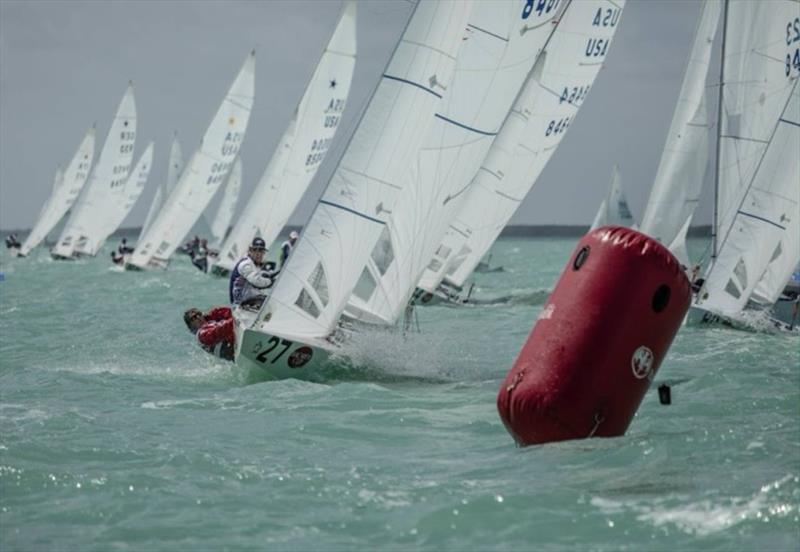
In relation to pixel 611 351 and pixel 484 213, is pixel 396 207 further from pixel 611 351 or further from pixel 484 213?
pixel 484 213

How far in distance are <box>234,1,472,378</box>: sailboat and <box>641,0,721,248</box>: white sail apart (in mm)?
16521

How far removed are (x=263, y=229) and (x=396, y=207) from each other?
1777cm

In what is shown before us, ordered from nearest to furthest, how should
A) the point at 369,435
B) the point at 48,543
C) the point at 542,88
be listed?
the point at 48,543
the point at 369,435
the point at 542,88

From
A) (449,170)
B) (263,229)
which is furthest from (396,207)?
(263,229)

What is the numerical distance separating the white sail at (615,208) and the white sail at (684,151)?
1690 centimetres

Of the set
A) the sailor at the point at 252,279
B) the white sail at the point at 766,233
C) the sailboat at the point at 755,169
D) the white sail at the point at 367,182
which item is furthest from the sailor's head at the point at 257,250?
the white sail at the point at 766,233

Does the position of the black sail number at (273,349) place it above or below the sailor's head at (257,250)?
below

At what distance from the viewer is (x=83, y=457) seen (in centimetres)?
832

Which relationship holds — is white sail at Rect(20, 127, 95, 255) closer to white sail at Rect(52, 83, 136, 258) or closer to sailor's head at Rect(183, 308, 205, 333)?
white sail at Rect(52, 83, 136, 258)

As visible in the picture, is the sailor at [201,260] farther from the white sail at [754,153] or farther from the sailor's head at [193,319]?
the sailor's head at [193,319]

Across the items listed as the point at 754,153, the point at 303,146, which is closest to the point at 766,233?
the point at 754,153

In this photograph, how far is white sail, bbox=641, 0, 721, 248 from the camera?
28688 mm

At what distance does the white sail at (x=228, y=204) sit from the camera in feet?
180

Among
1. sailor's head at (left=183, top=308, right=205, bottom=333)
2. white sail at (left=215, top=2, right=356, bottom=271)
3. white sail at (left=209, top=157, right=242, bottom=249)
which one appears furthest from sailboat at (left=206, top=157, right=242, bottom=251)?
sailor's head at (left=183, top=308, right=205, bottom=333)
